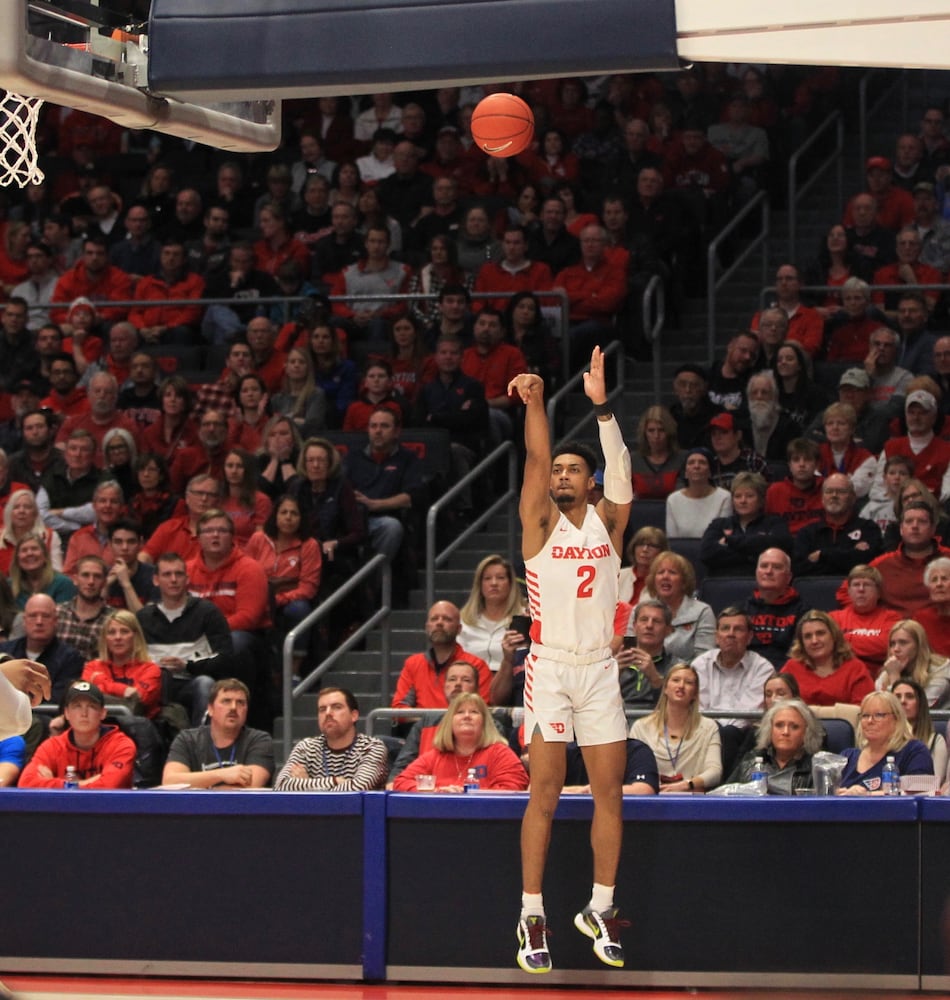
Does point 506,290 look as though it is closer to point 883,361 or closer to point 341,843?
point 883,361

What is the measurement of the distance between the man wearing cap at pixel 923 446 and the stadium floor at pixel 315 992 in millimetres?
4238

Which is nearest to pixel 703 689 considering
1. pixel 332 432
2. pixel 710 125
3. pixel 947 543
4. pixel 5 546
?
pixel 947 543

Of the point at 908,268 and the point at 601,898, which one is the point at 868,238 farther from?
the point at 601,898

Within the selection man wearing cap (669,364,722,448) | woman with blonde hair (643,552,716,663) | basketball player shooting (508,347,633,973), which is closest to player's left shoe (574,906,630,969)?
basketball player shooting (508,347,633,973)

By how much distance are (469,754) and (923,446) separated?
4.13 meters

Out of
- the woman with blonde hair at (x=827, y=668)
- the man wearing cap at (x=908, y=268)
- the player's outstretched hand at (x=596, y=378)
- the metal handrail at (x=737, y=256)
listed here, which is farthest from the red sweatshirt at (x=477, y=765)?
the man wearing cap at (x=908, y=268)

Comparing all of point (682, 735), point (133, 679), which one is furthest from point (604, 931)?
point (133, 679)

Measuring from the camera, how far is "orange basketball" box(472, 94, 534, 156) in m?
7.53

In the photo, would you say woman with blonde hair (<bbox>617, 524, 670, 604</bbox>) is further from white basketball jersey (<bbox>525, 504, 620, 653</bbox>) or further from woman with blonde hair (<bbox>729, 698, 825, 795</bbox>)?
white basketball jersey (<bbox>525, 504, 620, 653</bbox>)

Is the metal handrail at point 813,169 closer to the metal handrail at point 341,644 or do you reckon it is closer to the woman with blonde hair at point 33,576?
the metal handrail at point 341,644

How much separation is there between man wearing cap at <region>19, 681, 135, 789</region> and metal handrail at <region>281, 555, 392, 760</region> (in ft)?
3.94

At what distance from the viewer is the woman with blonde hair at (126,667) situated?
10.4 m

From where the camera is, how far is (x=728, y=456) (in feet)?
39.2

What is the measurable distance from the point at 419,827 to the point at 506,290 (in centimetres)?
675
